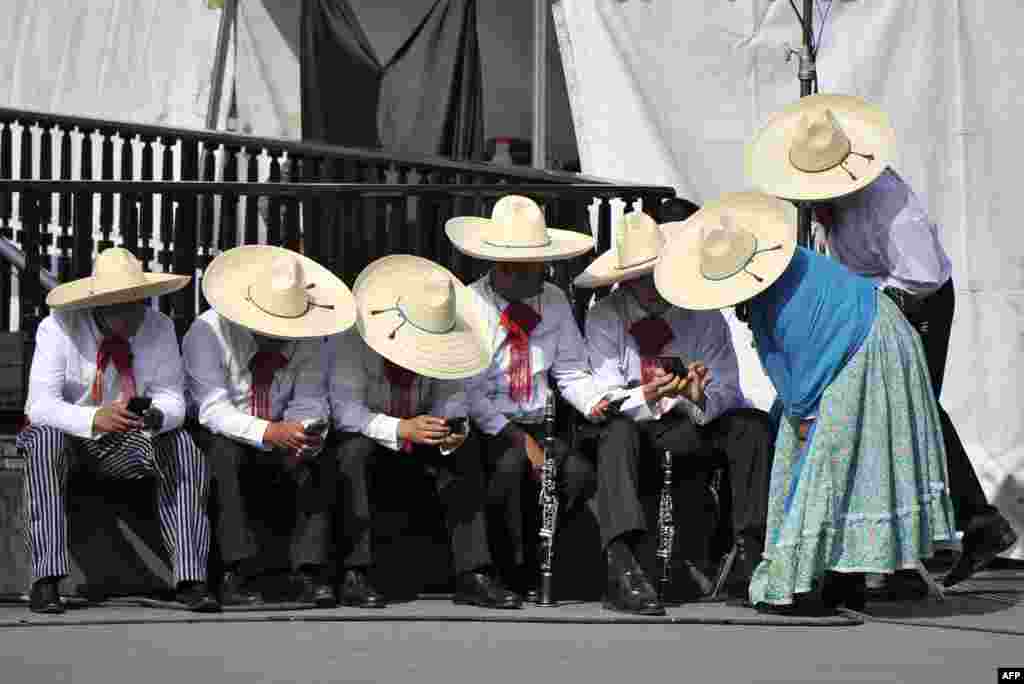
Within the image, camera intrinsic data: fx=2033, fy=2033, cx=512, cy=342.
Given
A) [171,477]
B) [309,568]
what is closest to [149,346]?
[171,477]

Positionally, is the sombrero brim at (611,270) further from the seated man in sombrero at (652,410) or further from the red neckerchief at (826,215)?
the red neckerchief at (826,215)

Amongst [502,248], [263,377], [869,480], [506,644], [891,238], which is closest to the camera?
[506,644]

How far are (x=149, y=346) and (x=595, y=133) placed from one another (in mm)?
3752

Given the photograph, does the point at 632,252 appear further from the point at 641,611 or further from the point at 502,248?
the point at 641,611

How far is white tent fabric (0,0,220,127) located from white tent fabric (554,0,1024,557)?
2415 millimetres

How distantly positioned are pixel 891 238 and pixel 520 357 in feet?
5.15

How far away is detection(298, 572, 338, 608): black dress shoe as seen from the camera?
7.66 m

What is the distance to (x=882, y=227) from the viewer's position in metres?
7.69

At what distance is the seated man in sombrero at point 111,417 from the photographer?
7570mm

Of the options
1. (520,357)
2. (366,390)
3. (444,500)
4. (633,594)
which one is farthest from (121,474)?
(633,594)

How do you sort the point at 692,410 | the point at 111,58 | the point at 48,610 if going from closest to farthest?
1. the point at 48,610
2. the point at 692,410
3. the point at 111,58

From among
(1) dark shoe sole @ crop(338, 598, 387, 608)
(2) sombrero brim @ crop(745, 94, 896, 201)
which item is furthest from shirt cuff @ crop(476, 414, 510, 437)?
(2) sombrero brim @ crop(745, 94, 896, 201)

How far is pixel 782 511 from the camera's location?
7.50m

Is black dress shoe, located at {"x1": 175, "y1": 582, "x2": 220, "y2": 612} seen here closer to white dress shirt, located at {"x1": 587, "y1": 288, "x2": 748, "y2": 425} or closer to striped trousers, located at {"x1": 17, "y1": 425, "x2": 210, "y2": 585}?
striped trousers, located at {"x1": 17, "y1": 425, "x2": 210, "y2": 585}
